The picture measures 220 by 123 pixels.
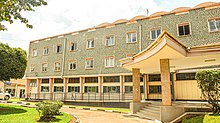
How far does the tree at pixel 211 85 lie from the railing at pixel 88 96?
40.8 feet

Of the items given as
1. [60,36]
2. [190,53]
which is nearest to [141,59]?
[190,53]

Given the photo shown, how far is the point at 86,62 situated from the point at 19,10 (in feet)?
58.4

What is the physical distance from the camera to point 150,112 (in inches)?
466

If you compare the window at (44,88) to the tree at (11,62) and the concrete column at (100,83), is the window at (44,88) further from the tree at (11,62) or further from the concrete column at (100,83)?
the tree at (11,62)

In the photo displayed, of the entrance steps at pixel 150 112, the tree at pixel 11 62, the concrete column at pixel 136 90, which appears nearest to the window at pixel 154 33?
the concrete column at pixel 136 90

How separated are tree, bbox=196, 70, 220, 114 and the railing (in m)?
12.4

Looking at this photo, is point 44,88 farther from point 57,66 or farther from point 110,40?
point 110,40

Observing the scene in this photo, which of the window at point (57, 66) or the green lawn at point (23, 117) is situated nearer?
the green lawn at point (23, 117)

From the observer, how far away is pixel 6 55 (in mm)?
13117

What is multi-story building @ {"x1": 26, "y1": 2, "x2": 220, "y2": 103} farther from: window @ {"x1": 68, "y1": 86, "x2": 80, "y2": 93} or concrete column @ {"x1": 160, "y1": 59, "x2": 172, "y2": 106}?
concrete column @ {"x1": 160, "y1": 59, "x2": 172, "y2": 106}

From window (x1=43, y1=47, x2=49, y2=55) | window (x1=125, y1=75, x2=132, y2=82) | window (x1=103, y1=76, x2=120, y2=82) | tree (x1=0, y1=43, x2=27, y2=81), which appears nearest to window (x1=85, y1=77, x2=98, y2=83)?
window (x1=103, y1=76, x2=120, y2=82)

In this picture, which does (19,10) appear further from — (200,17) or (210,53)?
(200,17)

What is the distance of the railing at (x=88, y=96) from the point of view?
20.6 meters

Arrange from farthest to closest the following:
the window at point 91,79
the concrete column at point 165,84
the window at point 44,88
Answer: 1. the window at point 44,88
2. the window at point 91,79
3. the concrete column at point 165,84
